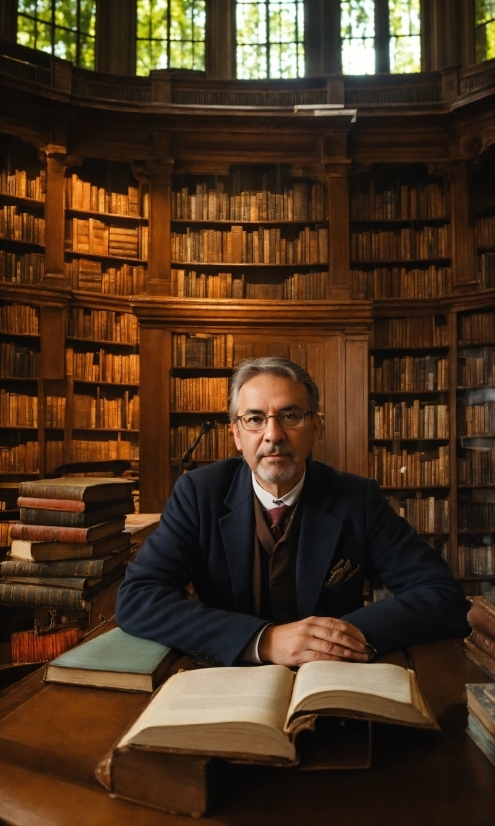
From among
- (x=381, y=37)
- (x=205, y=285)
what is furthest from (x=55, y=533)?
(x=381, y=37)

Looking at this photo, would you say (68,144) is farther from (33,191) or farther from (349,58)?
(349,58)

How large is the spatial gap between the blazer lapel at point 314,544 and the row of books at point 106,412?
4368 millimetres

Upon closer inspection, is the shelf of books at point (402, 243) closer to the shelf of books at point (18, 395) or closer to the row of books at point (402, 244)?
the row of books at point (402, 244)

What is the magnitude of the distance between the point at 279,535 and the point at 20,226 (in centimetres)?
489

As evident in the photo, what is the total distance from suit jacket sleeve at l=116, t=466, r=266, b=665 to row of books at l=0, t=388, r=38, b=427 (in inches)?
160

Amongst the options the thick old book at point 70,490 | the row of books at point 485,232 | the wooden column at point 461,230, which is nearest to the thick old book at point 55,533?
the thick old book at point 70,490

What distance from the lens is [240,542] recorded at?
5.97 ft

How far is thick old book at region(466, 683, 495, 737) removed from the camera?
91cm

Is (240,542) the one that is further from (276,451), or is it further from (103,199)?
(103,199)

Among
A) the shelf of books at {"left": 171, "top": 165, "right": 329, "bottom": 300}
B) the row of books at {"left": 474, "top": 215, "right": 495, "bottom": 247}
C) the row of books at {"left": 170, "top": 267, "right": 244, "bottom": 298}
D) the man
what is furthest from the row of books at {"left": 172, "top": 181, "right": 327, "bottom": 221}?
the man

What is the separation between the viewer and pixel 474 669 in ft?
4.25

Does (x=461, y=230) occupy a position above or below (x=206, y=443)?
above

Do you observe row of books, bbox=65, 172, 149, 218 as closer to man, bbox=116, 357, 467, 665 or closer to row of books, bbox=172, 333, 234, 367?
row of books, bbox=172, 333, 234, 367

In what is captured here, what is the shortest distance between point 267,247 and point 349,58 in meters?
2.27
